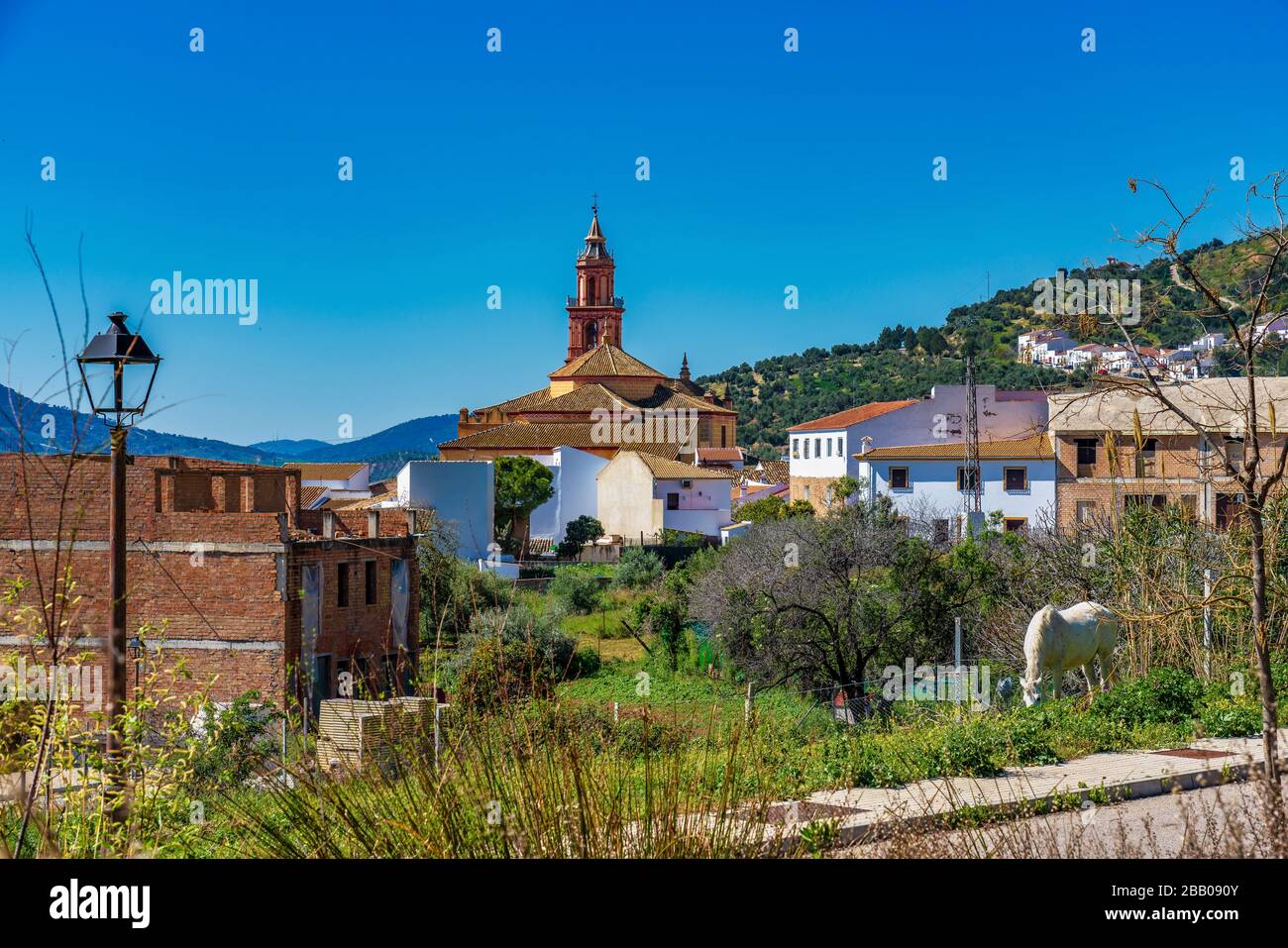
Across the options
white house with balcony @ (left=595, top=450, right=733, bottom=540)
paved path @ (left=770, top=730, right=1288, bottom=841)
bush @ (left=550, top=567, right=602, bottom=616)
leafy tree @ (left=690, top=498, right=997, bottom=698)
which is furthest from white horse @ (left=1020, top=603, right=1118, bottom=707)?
white house with balcony @ (left=595, top=450, right=733, bottom=540)

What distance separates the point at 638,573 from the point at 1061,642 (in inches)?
1214

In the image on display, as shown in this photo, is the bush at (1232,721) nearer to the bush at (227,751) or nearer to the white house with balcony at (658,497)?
the bush at (227,751)

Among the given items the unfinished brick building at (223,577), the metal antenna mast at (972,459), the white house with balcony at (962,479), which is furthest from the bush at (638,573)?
the unfinished brick building at (223,577)

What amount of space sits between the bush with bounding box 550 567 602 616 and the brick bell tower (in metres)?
67.0

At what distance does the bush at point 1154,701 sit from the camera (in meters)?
10.2

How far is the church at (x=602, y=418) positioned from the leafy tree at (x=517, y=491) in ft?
36.1

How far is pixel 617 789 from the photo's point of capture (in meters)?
4.44

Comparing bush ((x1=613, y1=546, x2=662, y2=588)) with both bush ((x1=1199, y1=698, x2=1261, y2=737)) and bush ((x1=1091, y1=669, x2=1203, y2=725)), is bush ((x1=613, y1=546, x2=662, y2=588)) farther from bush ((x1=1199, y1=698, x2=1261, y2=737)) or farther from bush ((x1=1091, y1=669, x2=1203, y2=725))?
bush ((x1=1199, y1=698, x2=1261, y2=737))

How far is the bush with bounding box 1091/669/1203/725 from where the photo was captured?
33.3 ft

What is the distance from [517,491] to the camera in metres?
55.5

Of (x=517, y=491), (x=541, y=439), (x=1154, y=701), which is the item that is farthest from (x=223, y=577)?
(x=541, y=439)

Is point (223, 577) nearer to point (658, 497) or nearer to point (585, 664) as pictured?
point (585, 664)
